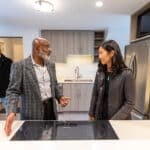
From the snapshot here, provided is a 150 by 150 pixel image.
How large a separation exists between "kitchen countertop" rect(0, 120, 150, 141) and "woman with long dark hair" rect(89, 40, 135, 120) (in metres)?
0.17

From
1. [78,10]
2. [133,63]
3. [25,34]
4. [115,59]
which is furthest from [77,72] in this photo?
[115,59]

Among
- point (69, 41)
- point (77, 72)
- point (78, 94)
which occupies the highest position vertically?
point (69, 41)

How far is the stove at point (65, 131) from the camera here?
1.10 m

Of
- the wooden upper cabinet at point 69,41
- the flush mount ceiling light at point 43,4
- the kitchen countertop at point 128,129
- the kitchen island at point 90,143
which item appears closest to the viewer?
the kitchen island at point 90,143

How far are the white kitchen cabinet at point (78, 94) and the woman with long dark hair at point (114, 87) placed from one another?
10.3 ft

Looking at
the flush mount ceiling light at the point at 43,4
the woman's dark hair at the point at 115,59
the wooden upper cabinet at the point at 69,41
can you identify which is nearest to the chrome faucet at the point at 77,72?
the wooden upper cabinet at the point at 69,41

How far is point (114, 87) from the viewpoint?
1.56m

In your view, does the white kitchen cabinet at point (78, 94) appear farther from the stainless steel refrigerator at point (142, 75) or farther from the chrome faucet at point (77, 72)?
the stainless steel refrigerator at point (142, 75)

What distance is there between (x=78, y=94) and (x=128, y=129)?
3633mm

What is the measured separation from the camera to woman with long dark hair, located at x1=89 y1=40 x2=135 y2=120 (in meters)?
1.52

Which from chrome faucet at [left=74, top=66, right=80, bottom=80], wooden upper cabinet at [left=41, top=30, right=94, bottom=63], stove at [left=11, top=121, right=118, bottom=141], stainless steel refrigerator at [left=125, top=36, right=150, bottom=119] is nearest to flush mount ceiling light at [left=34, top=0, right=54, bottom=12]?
stainless steel refrigerator at [left=125, top=36, right=150, bottom=119]

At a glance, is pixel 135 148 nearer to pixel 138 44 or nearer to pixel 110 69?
pixel 110 69

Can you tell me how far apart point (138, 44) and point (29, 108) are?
1.82 metres

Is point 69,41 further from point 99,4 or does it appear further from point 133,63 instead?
point 133,63
